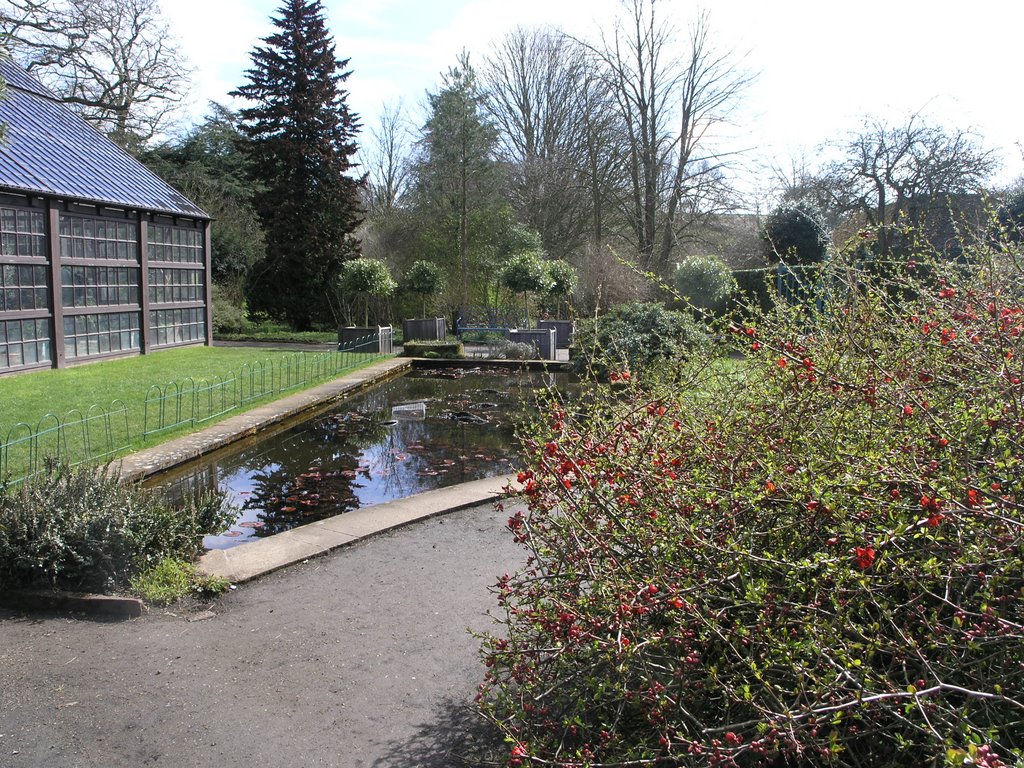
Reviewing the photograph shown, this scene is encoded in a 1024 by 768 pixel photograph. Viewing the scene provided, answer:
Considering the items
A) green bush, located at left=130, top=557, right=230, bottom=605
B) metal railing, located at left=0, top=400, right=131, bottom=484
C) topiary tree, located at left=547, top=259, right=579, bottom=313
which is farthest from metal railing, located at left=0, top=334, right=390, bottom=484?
topiary tree, located at left=547, top=259, right=579, bottom=313

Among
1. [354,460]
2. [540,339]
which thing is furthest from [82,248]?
[540,339]

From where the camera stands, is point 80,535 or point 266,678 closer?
point 266,678

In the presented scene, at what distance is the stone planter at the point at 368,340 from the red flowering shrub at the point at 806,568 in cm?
1765

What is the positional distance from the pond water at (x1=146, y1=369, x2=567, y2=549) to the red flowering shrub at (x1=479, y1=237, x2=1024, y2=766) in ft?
11.6

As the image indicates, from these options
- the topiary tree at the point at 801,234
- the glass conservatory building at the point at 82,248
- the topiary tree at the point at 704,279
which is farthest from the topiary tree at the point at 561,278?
the glass conservatory building at the point at 82,248

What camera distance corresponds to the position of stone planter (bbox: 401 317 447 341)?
2356cm

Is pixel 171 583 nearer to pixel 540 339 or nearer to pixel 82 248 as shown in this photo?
pixel 82 248

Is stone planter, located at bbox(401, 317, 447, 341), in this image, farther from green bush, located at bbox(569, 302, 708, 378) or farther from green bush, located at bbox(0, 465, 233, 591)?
green bush, located at bbox(0, 465, 233, 591)

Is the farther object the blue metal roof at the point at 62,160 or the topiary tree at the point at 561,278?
the topiary tree at the point at 561,278

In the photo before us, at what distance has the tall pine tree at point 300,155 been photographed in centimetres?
2719

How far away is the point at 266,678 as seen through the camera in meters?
3.99

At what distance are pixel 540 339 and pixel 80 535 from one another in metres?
16.3

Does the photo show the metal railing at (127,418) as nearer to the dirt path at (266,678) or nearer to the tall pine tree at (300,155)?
the dirt path at (266,678)

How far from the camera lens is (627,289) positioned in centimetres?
2333
